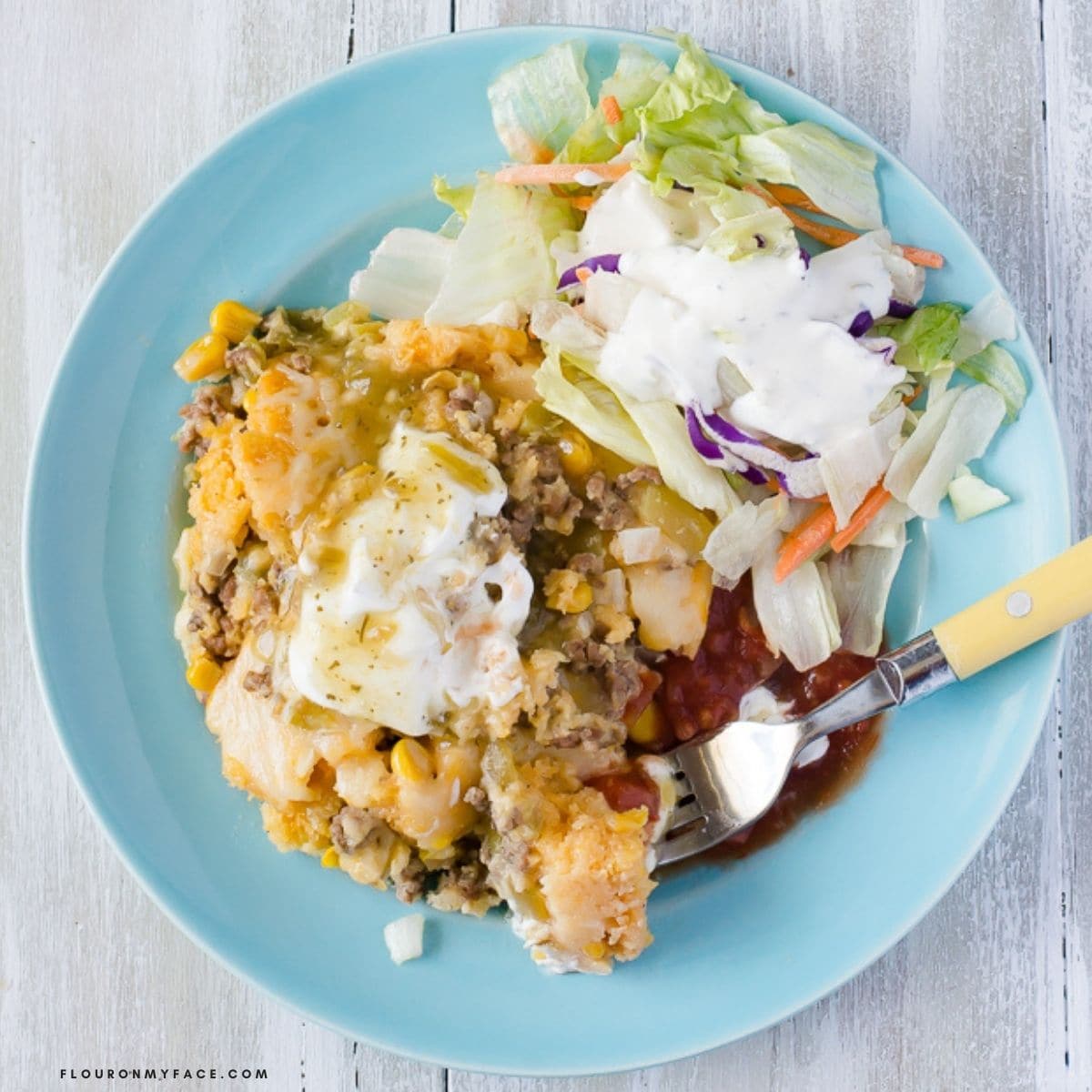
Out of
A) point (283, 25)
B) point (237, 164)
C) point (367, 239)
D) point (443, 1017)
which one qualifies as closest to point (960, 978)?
point (443, 1017)

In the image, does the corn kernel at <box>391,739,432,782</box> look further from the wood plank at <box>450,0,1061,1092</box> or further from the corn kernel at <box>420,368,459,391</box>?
the wood plank at <box>450,0,1061,1092</box>

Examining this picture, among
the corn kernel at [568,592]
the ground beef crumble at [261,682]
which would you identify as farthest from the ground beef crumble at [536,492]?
the ground beef crumble at [261,682]

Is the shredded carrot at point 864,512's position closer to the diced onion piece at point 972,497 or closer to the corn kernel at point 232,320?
the diced onion piece at point 972,497

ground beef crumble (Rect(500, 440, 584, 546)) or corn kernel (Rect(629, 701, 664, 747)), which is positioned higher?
ground beef crumble (Rect(500, 440, 584, 546))

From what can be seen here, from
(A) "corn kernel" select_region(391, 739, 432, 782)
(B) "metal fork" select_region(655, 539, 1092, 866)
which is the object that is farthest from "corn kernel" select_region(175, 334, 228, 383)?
→ (B) "metal fork" select_region(655, 539, 1092, 866)

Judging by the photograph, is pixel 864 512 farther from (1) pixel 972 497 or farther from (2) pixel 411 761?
(2) pixel 411 761

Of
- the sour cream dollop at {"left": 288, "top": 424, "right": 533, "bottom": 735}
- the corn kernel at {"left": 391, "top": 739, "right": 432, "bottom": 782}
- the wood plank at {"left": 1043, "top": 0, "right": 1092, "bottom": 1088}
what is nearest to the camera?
the sour cream dollop at {"left": 288, "top": 424, "right": 533, "bottom": 735}
